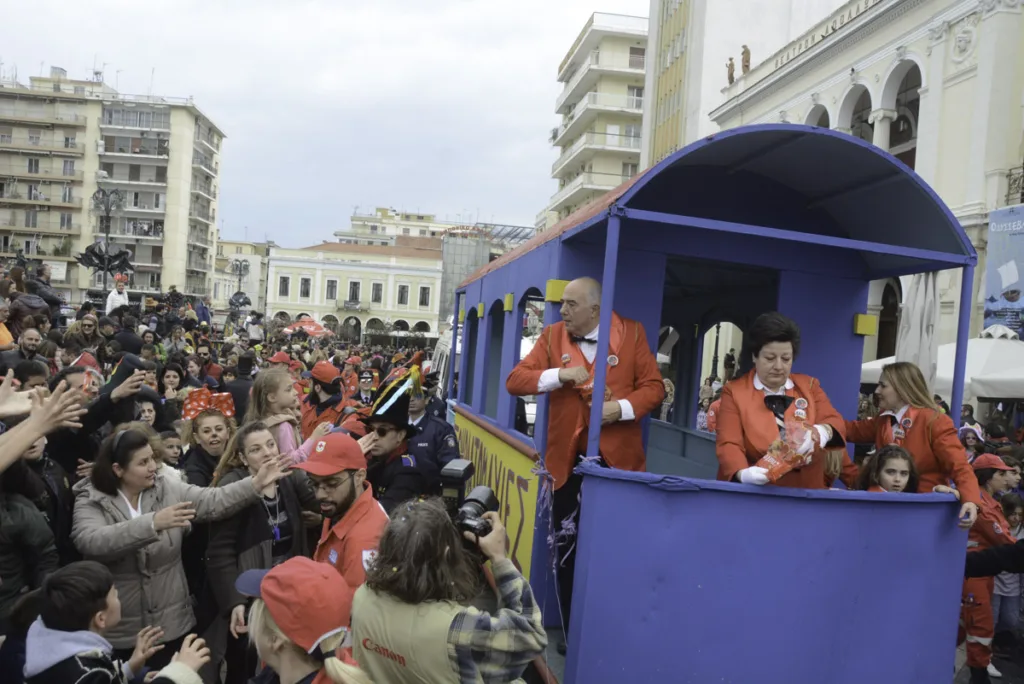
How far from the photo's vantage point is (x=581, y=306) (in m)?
4.77

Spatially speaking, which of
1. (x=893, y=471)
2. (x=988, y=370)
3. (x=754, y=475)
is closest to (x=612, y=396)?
(x=754, y=475)

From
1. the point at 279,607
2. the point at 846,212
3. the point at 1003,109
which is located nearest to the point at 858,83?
the point at 1003,109

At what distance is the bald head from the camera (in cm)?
477

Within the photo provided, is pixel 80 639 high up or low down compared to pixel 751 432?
down

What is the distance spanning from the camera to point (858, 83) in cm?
2294

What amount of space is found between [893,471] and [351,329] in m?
76.2

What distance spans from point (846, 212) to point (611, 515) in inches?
120

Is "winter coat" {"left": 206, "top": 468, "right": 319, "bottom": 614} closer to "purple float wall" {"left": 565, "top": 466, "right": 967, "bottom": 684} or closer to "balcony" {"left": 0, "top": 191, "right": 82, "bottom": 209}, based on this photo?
"purple float wall" {"left": 565, "top": 466, "right": 967, "bottom": 684}

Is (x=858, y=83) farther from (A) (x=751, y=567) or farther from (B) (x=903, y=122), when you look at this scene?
(A) (x=751, y=567)

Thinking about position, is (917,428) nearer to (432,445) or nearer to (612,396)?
(612,396)

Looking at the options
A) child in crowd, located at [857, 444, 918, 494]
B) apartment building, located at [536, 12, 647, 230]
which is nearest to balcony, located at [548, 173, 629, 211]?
apartment building, located at [536, 12, 647, 230]

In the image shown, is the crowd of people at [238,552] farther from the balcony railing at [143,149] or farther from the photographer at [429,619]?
the balcony railing at [143,149]

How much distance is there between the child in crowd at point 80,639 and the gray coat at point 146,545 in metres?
0.72

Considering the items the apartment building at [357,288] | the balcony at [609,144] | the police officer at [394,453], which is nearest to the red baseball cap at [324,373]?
the police officer at [394,453]
